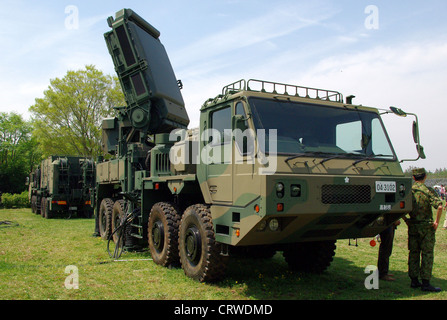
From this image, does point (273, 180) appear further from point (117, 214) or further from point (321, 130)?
point (117, 214)

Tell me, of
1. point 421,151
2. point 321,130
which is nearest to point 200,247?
point 321,130

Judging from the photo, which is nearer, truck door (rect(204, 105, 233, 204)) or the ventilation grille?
truck door (rect(204, 105, 233, 204))

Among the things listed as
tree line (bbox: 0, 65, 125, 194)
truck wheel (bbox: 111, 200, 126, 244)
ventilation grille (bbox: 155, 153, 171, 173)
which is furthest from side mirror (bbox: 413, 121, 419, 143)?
tree line (bbox: 0, 65, 125, 194)

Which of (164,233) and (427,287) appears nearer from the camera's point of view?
(427,287)

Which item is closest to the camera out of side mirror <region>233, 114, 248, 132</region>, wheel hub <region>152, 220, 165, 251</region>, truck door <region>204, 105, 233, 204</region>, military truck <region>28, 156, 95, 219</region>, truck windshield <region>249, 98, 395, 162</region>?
side mirror <region>233, 114, 248, 132</region>

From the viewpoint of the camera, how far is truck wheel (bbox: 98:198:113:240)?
33.1ft

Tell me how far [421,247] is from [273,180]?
2687 mm

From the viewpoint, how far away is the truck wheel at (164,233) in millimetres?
6605

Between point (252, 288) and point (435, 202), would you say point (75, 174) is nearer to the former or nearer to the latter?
point (252, 288)

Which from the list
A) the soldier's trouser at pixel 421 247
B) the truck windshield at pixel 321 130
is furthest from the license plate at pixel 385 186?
Answer: the soldier's trouser at pixel 421 247

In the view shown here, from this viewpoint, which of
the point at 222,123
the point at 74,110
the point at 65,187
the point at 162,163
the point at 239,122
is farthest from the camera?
the point at 74,110

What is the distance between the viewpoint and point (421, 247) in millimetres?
5699

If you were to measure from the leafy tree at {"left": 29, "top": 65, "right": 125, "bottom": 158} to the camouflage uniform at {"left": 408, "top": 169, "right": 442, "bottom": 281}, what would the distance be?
25.2 metres

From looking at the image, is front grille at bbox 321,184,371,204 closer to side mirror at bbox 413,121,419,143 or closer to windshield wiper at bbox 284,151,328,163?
windshield wiper at bbox 284,151,328,163
